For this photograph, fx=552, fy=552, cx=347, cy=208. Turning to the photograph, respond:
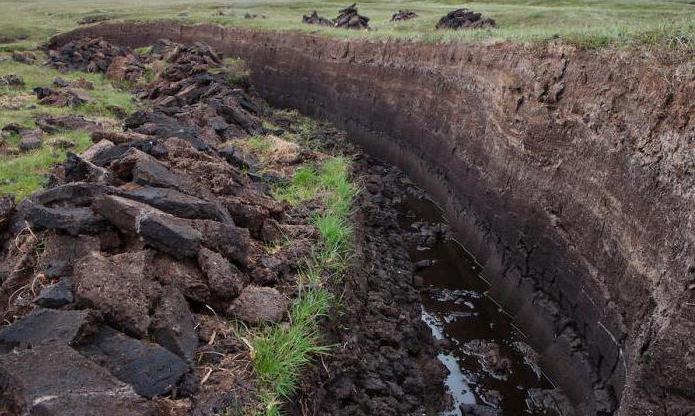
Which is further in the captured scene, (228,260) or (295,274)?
(295,274)

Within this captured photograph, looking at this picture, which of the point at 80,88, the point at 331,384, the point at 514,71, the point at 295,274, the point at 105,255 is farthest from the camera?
the point at 80,88

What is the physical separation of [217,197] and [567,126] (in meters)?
4.62

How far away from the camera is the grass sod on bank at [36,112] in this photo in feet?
24.7

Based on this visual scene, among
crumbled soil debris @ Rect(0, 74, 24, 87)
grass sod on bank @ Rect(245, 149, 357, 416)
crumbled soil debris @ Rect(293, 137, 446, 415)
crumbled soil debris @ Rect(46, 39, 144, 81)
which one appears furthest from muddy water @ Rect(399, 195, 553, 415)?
crumbled soil debris @ Rect(46, 39, 144, 81)

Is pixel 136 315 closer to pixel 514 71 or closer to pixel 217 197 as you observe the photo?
pixel 217 197

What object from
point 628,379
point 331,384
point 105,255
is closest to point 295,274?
point 331,384

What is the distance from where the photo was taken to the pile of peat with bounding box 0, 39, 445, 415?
3695 mm

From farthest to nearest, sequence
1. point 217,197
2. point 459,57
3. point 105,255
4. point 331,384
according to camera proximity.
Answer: point 459,57 < point 217,197 < point 331,384 < point 105,255

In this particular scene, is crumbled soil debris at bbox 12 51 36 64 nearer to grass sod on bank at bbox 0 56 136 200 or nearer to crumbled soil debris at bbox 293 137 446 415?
grass sod on bank at bbox 0 56 136 200

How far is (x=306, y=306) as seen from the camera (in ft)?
17.0

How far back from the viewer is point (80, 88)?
1512 cm

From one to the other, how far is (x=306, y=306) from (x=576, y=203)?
3.77 m

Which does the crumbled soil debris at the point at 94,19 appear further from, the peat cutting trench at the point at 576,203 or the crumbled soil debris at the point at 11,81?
the peat cutting trench at the point at 576,203

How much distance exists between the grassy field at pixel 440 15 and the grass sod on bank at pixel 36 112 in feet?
21.4
